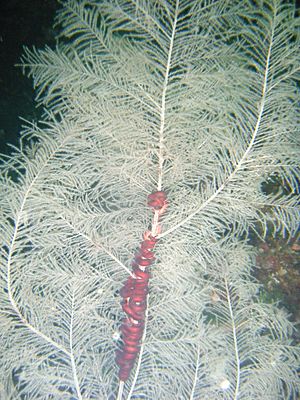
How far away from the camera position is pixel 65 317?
2.16 meters

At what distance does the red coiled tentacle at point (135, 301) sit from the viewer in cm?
199

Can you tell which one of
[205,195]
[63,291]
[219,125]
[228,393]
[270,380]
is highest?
[219,125]

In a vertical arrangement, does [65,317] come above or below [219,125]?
below

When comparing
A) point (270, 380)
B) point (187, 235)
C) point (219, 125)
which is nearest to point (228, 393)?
point (270, 380)

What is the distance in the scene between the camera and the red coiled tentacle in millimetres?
1987

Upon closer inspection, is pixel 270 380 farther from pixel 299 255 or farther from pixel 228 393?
pixel 299 255

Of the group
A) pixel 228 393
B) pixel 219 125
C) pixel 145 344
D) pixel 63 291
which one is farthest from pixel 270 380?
pixel 219 125

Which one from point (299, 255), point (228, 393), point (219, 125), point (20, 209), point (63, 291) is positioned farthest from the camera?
point (299, 255)

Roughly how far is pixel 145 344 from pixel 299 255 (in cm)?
194

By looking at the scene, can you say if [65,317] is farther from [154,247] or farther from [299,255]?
[299,255]

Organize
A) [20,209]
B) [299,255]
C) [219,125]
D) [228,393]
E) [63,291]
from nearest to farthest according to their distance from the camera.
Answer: [219,125] → [20,209] → [228,393] → [63,291] → [299,255]

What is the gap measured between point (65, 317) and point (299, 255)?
244 centimetres

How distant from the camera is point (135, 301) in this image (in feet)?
6.58

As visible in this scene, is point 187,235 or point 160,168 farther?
point 187,235
